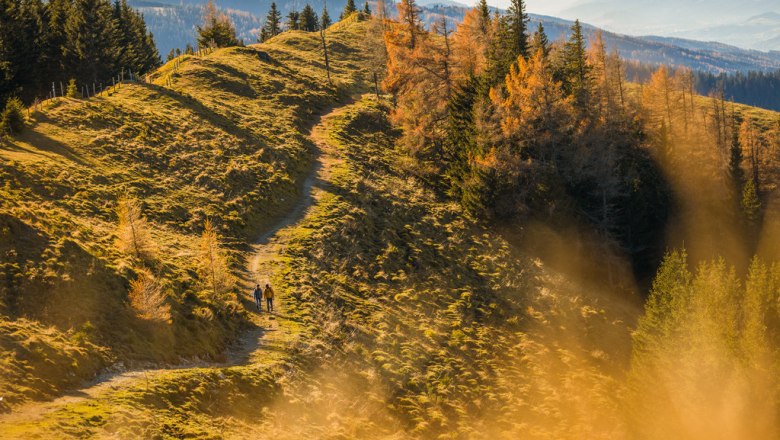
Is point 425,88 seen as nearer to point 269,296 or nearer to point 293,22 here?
point 269,296

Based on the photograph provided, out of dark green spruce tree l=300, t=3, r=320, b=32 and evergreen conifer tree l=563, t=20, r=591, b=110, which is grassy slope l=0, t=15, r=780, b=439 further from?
dark green spruce tree l=300, t=3, r=320, b=32

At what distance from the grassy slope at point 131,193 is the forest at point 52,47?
709 cm

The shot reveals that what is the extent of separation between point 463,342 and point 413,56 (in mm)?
34328

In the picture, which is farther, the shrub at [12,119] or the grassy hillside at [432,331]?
the shrub at [12,119]

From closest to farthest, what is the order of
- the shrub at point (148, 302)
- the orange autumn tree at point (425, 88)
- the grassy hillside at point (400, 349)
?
the grassy hillside at point (400, 349) → the shrub at point (148, 302) → the orange autumn tree at point (425, 88)

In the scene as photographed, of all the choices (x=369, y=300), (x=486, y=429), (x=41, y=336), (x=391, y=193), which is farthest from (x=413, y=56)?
(x=41, y=336)

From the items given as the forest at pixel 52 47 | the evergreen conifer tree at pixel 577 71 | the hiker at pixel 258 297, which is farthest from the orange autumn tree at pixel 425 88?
the forest at pixel 52 47

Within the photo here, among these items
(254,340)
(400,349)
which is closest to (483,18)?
(400,349)

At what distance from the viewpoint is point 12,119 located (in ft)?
130

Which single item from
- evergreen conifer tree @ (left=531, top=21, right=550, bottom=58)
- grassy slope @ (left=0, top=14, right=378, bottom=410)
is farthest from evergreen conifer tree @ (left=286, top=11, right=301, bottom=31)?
evergreen conifer tree @ (left=531, top=21, right=550, bottom=58)

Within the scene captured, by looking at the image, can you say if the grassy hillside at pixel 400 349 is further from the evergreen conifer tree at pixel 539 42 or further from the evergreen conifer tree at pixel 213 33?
the evergreen conifer tree at pixel 213 33

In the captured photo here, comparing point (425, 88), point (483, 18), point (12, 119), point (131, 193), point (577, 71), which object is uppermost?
point (483, 18)

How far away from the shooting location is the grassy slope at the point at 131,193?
23.4 meters

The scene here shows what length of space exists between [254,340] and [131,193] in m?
16.1
